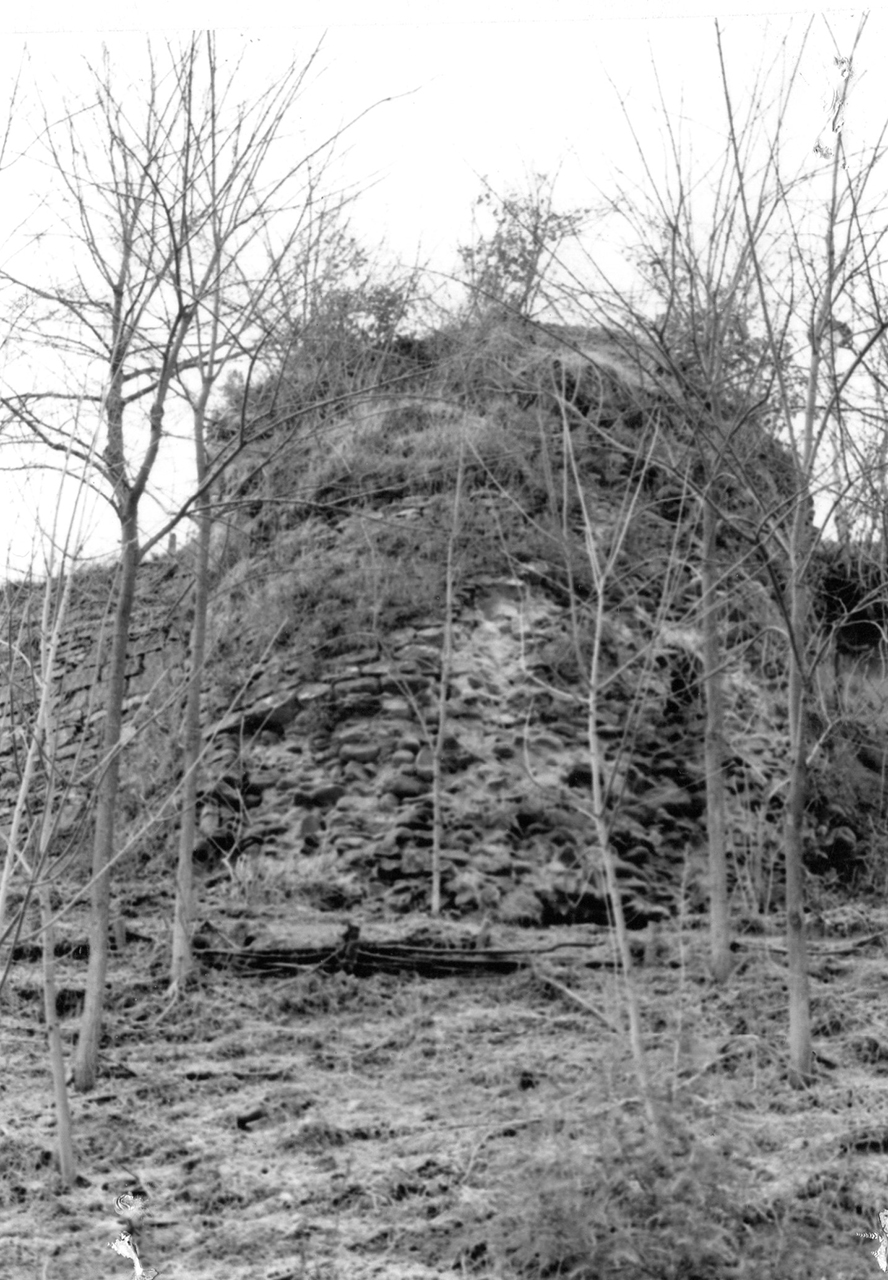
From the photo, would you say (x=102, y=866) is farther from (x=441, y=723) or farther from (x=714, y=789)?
(x=714, y=789)

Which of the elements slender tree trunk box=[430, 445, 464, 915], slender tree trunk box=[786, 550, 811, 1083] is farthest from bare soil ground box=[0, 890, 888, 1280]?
slender tree trunk box=[430, 445, 464, 915]

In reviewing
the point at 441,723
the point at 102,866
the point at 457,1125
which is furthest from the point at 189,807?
the point at 457,1125

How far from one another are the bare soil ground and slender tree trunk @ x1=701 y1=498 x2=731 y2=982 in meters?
0.15

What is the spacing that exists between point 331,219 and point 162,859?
141 inches

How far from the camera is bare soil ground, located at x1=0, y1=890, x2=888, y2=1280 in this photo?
3867 millimetres

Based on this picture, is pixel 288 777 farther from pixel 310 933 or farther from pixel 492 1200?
pixel 492 1200

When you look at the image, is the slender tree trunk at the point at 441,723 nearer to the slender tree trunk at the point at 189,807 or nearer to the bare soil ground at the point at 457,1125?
the bare soil ground at the point at 457,1125

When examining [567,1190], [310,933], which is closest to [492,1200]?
[567,1190]

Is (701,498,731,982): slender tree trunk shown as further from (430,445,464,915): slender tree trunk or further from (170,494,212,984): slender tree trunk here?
(170,494,212,984): slender tree trunk

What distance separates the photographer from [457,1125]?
4754 millimetres

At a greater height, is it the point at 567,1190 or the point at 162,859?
the point at 162,859

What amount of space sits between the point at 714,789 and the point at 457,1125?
226cm

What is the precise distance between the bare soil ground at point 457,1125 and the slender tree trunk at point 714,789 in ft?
0.49

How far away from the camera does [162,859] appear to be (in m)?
7.63
